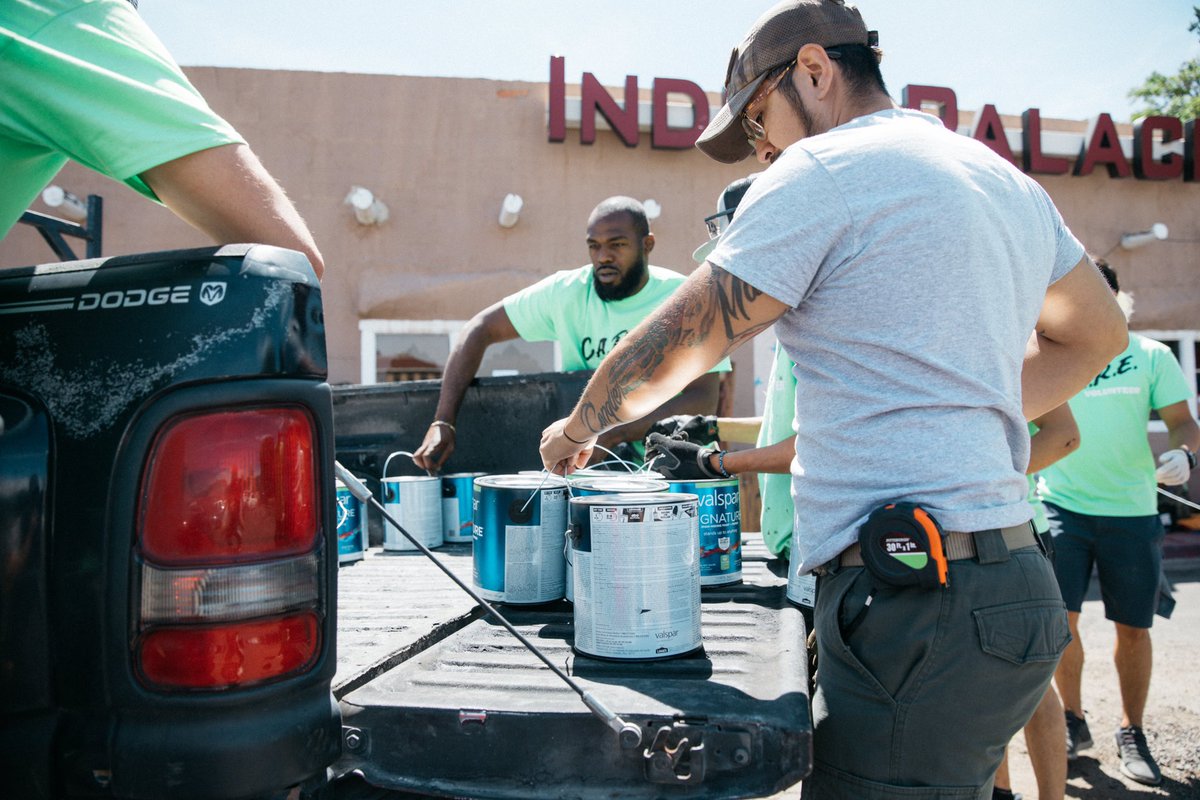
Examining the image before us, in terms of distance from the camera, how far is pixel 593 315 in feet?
13.1

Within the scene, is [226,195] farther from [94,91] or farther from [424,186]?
[424,186]

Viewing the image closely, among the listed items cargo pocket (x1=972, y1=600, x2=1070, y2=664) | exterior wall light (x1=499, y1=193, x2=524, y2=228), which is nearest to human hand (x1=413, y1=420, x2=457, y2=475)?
cargo pocket (x1=972, y1=600, x2=1070, y2=664)

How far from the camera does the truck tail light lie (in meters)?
1.07

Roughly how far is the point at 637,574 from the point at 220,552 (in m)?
0.76

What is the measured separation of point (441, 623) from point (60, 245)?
422 cm

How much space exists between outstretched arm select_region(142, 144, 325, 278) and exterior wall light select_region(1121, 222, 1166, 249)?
11941 mm

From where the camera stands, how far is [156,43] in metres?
1.29

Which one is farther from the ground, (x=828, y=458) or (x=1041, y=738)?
(x=828, y=458)

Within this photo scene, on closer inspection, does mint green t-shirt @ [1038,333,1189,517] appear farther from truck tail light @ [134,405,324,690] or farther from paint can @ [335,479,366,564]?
truck tail light @ [134,405,324,690]

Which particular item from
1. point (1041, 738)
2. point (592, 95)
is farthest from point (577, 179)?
point (1041, 738)

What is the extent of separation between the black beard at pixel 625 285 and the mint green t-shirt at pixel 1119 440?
2.28 metres

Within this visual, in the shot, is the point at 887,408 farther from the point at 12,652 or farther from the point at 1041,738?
the point at 1041,738

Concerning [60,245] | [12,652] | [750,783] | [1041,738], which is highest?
[60,245]

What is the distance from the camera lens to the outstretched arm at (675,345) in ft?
4.80
